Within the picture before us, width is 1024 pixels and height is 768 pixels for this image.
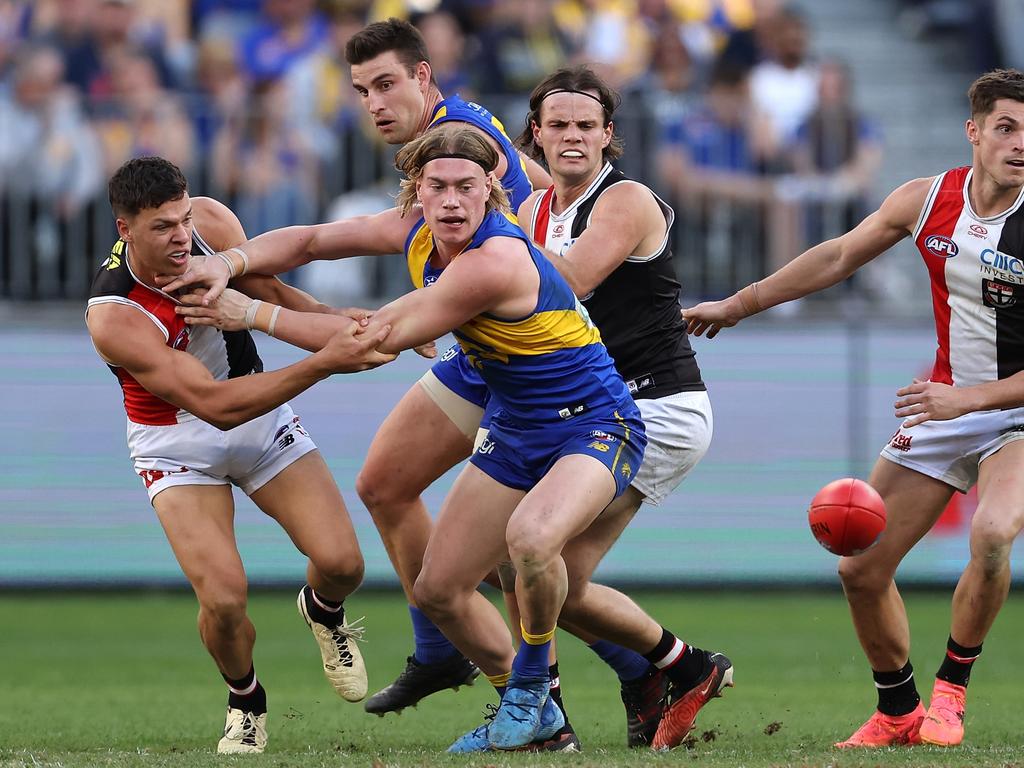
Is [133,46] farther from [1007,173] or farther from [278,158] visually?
[1007,173]

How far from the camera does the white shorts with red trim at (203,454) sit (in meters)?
7.68

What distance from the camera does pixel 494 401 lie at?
7383 mm

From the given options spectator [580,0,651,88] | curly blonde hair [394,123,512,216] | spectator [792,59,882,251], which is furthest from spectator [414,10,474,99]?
curly blonde hair [394,123,512,216]

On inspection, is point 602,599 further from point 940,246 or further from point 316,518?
point 940,246

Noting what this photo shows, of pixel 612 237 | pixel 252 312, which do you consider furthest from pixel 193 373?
pixel 612 237

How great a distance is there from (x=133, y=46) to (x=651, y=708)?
370 inches

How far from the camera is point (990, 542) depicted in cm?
718

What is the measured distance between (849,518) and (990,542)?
59 centimetres

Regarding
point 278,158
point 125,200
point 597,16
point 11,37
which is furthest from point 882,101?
point 125,200

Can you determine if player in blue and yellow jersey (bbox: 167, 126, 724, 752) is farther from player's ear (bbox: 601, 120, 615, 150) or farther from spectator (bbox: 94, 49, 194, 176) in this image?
spectator (bbox: 94, 49, 194, 176)

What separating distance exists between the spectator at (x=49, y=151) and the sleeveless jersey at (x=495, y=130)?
6.31 m

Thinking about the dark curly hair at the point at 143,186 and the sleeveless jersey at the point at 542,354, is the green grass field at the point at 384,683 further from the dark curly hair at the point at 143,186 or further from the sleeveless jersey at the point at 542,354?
the dark curly hair at the point at 143,186

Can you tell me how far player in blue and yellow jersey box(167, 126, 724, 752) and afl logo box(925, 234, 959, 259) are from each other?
5.05 feet

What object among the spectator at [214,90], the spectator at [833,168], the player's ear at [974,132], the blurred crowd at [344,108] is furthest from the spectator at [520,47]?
the player's ear at [974,132]
